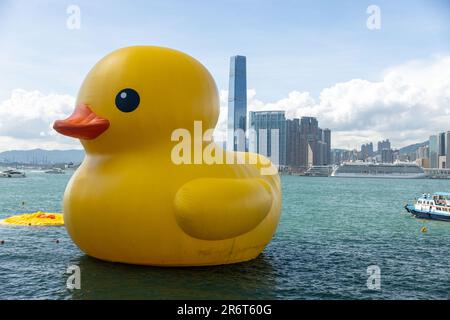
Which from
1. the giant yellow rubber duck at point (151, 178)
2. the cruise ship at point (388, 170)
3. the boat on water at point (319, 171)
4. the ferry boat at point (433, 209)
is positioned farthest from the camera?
the boat on water at point (319, 171)

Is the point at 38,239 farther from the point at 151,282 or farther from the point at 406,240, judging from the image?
the point at 406,240

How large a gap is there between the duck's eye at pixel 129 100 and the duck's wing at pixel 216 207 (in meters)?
2.22

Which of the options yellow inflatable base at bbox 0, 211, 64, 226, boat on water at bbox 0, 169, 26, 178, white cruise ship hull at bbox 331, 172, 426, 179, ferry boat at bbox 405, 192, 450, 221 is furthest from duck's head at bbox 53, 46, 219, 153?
white cruise ship hull at bbox 331, 172, 426, 179

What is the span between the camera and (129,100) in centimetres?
1135

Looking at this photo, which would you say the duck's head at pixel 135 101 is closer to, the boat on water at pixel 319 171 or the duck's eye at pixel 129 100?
the duck's eye at pixel 129 100

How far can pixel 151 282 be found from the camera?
35.8 feet

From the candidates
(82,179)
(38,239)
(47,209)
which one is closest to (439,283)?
(82,179)

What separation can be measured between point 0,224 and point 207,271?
1338 centimetres

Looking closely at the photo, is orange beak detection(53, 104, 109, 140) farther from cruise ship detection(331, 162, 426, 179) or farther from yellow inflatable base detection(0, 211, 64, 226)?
cruise ship detection(331, 162, 426, 179)

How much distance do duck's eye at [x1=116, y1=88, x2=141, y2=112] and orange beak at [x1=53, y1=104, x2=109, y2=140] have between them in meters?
0.56

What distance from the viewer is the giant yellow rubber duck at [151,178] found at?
10945mm

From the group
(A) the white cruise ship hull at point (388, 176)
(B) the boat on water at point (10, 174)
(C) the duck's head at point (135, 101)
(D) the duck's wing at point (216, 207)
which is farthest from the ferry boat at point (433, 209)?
(A) the white cruise ship hull at point (388, 176)

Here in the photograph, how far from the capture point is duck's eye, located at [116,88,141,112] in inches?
447

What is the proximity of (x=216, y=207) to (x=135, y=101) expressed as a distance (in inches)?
122
